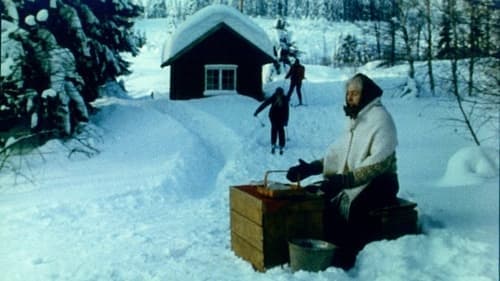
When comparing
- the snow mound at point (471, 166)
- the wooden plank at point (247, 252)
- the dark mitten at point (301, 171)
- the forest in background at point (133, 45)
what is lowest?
the wooden plank at point (247, 252)

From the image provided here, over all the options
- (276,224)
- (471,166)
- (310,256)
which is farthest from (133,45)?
(471,166)

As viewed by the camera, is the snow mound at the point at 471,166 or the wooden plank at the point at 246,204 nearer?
the snow mound at the point at 471,166

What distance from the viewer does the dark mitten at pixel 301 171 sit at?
173 cm

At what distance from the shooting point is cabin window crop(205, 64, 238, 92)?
1.77m

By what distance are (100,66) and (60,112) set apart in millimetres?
237

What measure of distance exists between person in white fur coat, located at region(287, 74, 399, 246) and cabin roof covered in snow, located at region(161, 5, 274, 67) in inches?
12.8

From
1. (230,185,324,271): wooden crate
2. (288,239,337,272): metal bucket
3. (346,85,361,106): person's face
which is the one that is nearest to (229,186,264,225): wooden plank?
(230,185,324,271): wooden crate

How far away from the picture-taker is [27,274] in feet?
5.49

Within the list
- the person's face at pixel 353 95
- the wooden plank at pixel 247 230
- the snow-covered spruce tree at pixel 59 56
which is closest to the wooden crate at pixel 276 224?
the wooden plank at pixel 247 230

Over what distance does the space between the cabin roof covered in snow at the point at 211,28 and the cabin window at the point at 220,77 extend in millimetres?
103

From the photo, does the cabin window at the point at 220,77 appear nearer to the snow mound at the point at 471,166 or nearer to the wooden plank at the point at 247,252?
the wooden plank at the point at 247,252

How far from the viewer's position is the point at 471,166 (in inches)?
55.2

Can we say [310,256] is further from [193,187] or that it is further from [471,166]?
[193,187]

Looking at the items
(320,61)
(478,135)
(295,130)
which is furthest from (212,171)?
(478,135)
